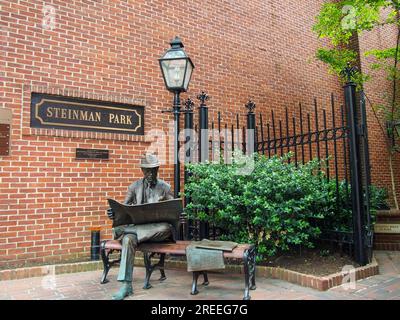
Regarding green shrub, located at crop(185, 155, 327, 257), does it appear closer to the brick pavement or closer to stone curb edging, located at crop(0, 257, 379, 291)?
stone curb edging, located at crop(0, 257, 379, 291)

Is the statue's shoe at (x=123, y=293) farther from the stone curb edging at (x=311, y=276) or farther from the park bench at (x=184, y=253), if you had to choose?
the stone curb edging at (x=311, y=276)

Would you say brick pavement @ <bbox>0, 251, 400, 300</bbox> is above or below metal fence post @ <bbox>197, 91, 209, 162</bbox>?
below

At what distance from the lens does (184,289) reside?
13.8ft

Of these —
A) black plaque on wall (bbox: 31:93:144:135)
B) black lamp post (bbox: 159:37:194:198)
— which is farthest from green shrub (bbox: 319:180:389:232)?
black plaque on wall (bbox: 31:93:144:135)

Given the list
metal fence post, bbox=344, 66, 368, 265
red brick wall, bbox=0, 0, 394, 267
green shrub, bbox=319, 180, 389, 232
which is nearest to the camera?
metal fence post, bbox=344, 66, 368, 265

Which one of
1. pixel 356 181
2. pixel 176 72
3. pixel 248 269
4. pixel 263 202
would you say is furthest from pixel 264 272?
pixel 176 72

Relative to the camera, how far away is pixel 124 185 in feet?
20.2

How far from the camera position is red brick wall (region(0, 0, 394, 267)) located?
5.22 metres

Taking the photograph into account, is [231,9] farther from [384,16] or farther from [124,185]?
[384,16]

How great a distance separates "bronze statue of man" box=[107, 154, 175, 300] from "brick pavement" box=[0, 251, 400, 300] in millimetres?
273

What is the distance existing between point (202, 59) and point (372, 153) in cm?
640
